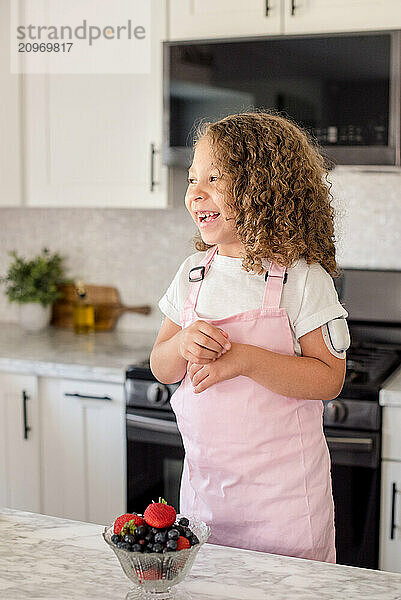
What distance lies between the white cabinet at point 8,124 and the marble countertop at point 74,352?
0.53 m

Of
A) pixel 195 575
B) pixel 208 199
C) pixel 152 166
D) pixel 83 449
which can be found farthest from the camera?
pixel 152 166

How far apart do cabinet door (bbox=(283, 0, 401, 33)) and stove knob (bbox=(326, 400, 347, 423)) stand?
1.12 metres

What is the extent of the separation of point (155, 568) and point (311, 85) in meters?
1.68

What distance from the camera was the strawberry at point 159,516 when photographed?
107 centimetres

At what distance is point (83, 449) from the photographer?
2555mm

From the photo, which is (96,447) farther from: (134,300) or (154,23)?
(154,23)

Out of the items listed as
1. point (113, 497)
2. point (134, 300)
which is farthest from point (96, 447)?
point (134, 300)

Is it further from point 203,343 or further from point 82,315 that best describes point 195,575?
point 82,315

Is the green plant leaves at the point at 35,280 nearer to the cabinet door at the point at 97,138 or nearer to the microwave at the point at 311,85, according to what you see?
the cabinet door at the point at 97,138

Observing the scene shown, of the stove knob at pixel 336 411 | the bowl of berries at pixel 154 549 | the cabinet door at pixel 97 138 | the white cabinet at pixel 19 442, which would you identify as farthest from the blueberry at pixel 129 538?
the cabinet door at pixel 97 138

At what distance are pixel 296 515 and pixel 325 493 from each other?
79mm

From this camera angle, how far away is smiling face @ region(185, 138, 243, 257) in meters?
1.43

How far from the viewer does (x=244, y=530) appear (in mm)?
1447

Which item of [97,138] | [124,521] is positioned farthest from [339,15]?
[124,521]
